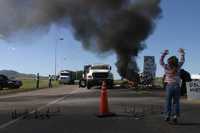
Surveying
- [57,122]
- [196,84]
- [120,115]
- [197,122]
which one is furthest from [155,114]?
[196,84]

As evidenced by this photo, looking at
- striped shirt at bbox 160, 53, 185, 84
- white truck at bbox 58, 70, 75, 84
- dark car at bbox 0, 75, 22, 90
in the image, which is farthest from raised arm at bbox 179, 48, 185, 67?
white truck at bbox 58, 70, 75, 84

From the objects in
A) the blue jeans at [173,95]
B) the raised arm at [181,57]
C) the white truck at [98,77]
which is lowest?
the blue jeans at [173,95]

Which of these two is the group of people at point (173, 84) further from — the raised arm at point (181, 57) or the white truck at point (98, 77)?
the white truck at point (98, 77)

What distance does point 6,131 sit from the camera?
1279 centimetres

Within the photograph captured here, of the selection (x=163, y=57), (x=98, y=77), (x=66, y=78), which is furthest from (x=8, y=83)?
(x=163, y=57)

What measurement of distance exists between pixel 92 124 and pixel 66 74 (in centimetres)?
7121

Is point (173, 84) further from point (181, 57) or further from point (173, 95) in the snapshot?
point (181, 57)

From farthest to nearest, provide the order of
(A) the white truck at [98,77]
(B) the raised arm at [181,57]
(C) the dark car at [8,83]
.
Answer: (C) the dark car at [8,83], (A) the white truck at [98,77], (B) the raised arm at [181,57]

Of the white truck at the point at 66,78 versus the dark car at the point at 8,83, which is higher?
the white truck at the point at 66,78

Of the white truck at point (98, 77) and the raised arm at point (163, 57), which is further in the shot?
the white truck at point (98, 77)

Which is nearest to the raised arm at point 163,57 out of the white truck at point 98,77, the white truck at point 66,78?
the white truck at point 98,77

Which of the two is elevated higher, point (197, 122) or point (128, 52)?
point (128, 52)

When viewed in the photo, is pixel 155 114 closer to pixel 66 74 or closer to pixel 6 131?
pixel 6 131

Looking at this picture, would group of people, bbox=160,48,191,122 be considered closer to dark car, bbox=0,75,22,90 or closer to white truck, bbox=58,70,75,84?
dark car, bbox=0,75,22,90
